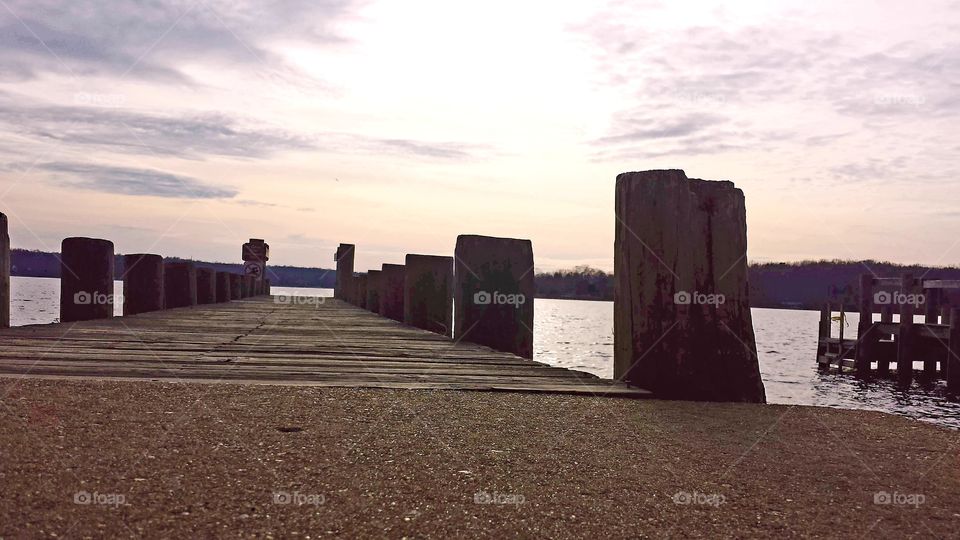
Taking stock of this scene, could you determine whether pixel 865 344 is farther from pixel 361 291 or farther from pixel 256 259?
pixel 256 259

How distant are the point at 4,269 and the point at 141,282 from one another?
18.0ft

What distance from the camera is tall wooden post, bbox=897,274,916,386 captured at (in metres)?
26.4

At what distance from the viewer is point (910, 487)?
273cm

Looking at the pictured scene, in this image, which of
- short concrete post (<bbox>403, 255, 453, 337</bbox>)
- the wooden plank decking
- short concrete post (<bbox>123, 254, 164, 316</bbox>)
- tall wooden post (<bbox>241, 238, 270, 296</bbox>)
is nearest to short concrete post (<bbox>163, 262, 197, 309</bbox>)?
short concrete post (<bbox>123, 254, 164, 316</bbox>)

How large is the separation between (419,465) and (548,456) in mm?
498

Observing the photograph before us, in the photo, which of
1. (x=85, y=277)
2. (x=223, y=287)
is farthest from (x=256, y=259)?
(x=85, y=277)

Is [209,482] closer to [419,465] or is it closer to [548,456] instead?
[419,465]

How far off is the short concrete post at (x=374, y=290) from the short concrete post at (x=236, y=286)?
6.21 meters

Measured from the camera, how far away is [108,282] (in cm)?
927

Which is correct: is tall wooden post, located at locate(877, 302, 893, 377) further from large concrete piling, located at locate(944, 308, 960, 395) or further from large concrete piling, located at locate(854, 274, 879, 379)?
large concrete piling, located at locate(944, 308, 960, 395)

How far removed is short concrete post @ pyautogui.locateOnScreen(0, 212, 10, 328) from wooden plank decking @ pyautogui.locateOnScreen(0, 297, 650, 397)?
20 centimetres

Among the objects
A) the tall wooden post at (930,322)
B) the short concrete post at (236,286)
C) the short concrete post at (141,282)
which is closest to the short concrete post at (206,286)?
the short concrete post at (236,286)

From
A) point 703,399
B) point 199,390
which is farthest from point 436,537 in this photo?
point 703,399

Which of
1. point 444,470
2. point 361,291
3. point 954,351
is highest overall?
point 361,291
